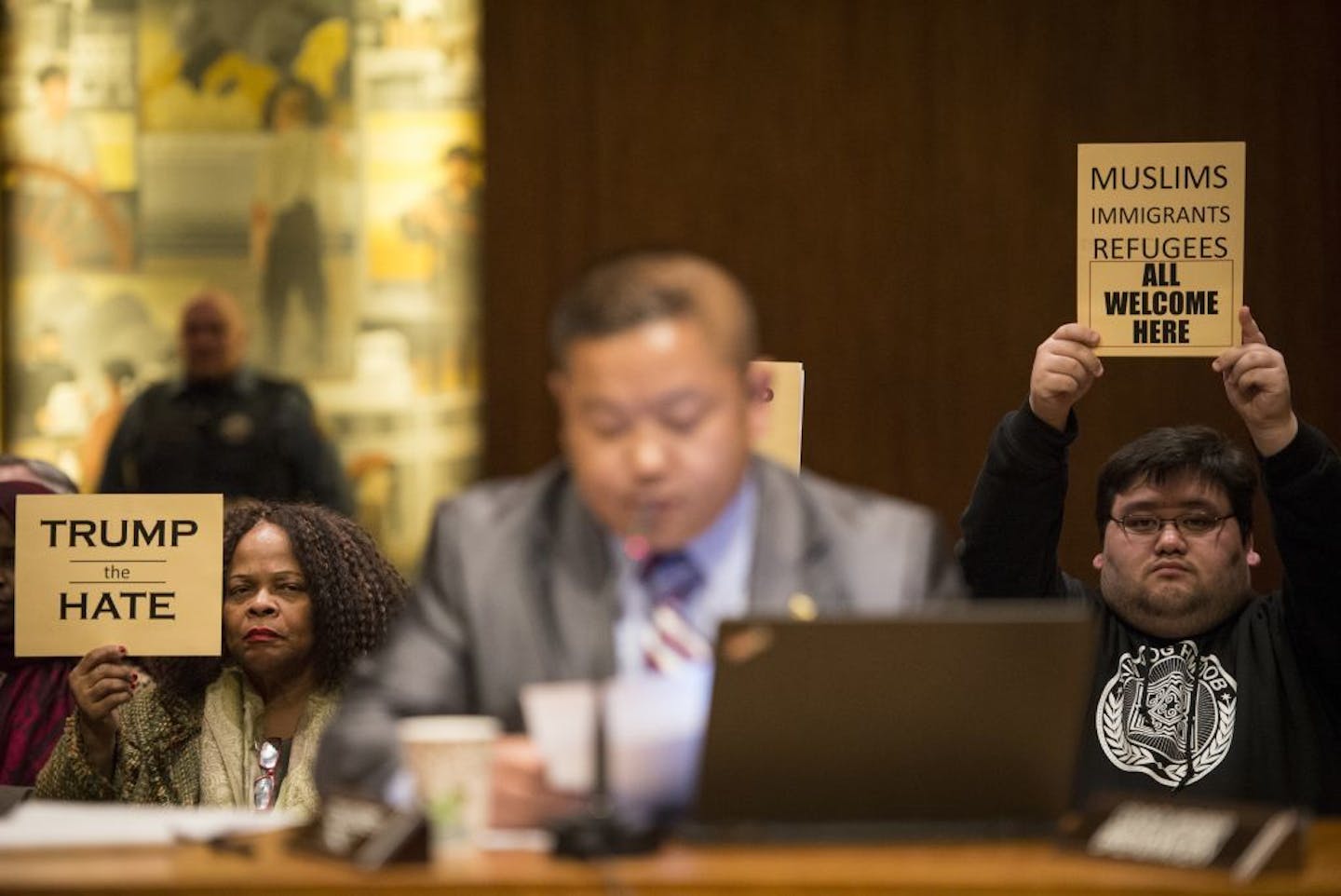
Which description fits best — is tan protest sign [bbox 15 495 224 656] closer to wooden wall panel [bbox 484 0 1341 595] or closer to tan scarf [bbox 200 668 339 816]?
tan scarf [bbox 200 668 339 816]

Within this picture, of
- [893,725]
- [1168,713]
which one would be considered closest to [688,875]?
[893,725]

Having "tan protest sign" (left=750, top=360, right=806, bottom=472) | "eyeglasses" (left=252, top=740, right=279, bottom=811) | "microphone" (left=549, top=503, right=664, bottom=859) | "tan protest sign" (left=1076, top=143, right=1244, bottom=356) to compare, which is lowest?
"eyeglasses" (left=252, top=740, right=279, bottom=811)

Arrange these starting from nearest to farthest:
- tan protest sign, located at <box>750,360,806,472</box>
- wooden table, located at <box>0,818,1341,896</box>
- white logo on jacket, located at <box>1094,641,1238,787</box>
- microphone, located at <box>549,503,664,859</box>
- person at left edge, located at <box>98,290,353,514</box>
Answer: wooden table, located at <box>0,818,1341,896</box>
microphone, located at <box>549,503,664,859</box>
tan protest sign, located at <box>750,360,806,472</box>
white logo on jacket, located at <box>1094,641,1238,787</box>
person at left edge, located at <box>98,290,353,514</box>

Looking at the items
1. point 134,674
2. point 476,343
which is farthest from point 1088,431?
point 134,674

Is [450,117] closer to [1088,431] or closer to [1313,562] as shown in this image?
[1088,431]

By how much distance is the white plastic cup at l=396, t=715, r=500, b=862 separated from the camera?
1.92 m

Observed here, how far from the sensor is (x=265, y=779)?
3.17 meters

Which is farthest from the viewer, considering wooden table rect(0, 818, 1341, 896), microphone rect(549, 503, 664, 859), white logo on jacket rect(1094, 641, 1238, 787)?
white logo on jacket rect(1094, 641, 1238, 787)

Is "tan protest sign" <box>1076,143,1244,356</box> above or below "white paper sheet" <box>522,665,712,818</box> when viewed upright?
above

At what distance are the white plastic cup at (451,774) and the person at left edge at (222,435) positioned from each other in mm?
3246

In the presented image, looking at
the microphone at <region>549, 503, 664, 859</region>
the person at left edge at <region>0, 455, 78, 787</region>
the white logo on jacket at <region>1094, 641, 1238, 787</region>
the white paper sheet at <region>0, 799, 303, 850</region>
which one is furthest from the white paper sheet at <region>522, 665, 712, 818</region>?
the person at left edge at <region>0, 455, 78, 787</region>

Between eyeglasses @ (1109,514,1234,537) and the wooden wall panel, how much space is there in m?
1.77

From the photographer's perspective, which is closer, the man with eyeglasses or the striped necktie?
the striped necktie

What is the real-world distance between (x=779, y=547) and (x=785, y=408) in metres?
0.93
